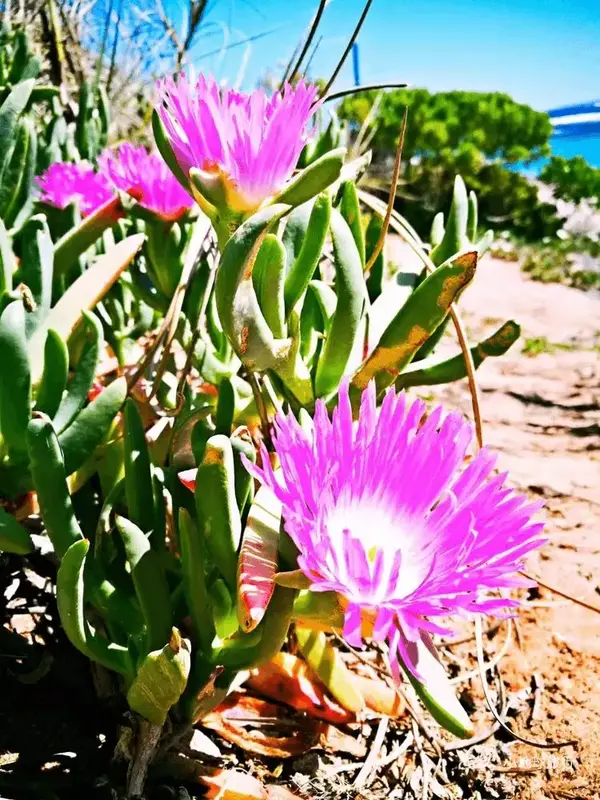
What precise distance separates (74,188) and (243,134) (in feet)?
1.60

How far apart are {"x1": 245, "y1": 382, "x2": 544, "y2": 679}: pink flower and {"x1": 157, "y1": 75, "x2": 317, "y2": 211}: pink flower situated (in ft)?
0.46

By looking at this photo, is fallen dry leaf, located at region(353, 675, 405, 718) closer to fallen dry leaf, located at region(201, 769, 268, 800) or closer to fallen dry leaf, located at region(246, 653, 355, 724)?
fallen dry leaf, located at region(246, 653, 355, 724)

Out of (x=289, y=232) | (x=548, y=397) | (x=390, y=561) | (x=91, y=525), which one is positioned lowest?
(x=548, y=397)

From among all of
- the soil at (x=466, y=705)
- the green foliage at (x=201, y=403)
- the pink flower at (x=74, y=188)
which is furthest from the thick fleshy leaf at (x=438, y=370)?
the pink flower at (x=74, y=188)

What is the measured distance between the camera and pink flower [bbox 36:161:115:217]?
2.74ft

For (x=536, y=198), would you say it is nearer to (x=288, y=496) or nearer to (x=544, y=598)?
(x=544, y=598)

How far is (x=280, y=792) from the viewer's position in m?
0.57

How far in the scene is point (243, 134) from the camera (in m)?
0.42

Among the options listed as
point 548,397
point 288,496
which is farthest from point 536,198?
point 288,496

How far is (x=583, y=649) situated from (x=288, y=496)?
579mm

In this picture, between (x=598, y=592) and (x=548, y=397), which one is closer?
(x=598, y=592)

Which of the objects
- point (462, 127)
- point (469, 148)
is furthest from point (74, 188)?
point (462, 127)

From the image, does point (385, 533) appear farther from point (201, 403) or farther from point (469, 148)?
point (469, 148)

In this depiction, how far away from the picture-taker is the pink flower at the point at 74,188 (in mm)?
834
